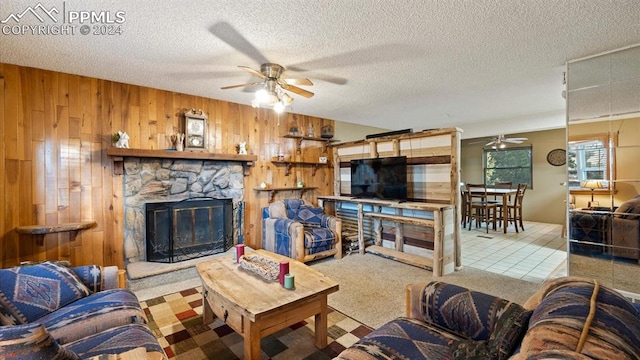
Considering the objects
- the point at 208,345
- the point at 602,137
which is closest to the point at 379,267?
the point at 208,345

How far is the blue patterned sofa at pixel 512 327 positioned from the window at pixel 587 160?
2.35 meters

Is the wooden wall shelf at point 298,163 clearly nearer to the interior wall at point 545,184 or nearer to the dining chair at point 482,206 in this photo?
the dining chair at point 482,206

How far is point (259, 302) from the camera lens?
179 centimetres

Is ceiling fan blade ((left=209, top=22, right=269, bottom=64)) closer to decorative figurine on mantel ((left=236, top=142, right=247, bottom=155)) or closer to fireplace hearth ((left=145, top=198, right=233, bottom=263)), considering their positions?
decorative figurine on mantel ((left=236, top=142, right=247, bottom=155))

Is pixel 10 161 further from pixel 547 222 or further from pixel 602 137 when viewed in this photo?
pixel 547 222

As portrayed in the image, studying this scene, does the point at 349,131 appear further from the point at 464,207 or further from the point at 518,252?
the point at 518,252

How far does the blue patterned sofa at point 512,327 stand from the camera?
79 cm

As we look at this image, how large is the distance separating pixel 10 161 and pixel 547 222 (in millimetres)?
10052

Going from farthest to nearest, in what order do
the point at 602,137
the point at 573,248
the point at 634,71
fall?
the point at 573,248 < the point at 602,137 < the point at 634,71

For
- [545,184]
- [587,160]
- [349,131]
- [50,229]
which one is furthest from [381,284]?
[545,184]

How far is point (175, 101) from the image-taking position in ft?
12.5

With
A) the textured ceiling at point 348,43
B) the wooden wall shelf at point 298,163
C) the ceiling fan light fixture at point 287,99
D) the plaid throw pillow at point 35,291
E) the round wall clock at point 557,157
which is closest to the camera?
the plaid throw pillow at point 35,291

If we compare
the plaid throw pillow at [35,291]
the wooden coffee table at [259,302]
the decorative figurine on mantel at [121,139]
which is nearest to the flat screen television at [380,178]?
the wooden coffee table at [259,302]

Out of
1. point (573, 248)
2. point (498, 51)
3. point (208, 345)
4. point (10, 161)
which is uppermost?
point (498, 51)
